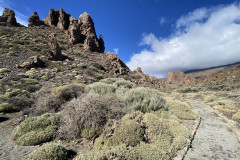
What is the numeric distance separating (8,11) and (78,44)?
2198cm

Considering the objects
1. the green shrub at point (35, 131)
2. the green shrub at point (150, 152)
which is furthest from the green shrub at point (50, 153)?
the green shrub at point (150, 152)

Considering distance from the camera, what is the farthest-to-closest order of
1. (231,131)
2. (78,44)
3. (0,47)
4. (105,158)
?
(78,44) < (0,47) < (231,131) < (105,158)

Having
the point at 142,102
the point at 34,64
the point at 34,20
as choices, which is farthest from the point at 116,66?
the point at 34,20

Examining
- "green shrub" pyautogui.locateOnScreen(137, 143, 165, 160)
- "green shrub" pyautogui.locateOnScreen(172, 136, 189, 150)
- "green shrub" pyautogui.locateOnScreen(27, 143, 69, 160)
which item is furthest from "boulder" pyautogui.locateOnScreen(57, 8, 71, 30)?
"green shrub" pyautogui.locateOnScreen(172, 136, 189, 150)

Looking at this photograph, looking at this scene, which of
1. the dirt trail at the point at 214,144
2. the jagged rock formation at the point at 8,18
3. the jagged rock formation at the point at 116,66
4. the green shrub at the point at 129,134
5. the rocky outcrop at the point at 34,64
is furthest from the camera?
the jagged rock formation at the point at 8,18

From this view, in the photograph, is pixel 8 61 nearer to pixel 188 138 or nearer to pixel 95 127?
pixel 95 127

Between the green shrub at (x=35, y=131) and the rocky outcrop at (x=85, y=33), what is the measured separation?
67.8 ft

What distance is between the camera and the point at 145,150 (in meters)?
3.13

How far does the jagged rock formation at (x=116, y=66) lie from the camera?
669 inches

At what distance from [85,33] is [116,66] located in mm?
13086

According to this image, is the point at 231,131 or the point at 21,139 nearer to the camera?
the point at 21,139

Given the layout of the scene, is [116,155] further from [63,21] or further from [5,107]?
[63,21]

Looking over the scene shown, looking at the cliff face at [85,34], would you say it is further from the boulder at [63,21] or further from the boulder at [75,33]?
the boulder at [63,21]

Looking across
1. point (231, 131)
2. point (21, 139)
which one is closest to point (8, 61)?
point (21, 139)
